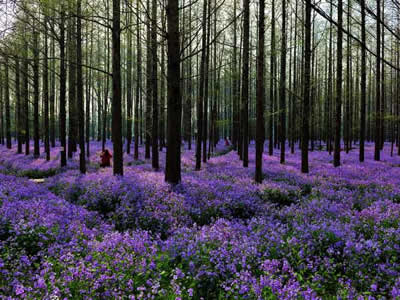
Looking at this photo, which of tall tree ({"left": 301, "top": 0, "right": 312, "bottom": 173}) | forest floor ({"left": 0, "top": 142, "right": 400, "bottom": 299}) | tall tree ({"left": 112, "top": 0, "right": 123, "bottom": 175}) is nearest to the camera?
forest floor ({"left": 0, "top": 142, "right": 400, "bottom": 299})

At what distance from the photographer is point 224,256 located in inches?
A: 178

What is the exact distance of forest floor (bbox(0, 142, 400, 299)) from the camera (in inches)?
146

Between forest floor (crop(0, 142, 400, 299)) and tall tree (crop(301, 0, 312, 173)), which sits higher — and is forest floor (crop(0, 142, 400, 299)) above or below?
below

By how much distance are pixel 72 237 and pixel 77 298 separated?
194 centimetres

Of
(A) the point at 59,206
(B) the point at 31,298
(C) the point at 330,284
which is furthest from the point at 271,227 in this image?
(A) the point at 59,206

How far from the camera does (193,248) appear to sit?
479 cm

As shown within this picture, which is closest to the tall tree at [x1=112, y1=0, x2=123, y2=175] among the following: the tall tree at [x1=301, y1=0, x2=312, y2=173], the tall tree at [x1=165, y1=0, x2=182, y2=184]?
the tall tree at [x1=165, y1=0, x2=182, y2=184]

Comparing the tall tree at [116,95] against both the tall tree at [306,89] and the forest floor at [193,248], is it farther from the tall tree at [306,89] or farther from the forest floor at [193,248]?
the tall tree at [306,89]

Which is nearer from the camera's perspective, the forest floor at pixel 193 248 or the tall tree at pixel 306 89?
the forest floor at pixel 193 248

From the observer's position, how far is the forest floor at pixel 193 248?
3701 millimetres

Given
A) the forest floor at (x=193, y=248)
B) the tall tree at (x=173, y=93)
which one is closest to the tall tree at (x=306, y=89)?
the forest floor at (x=193, y=248)

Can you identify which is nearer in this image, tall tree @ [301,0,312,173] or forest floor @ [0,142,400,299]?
forest floor @ [0,142,400,299]

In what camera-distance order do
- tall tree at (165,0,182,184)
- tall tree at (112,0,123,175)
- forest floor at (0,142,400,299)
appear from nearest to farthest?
forest floor at (0,142,400,299) → tall tree at (165,0,182,184) → tall tree at (112,0,123,175)

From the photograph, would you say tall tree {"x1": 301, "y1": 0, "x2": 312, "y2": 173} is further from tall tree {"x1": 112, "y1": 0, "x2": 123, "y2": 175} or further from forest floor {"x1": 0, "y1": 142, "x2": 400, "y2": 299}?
tall tree {"x1": 112, "y1": 0, "x2": 123, "y2": 175}
